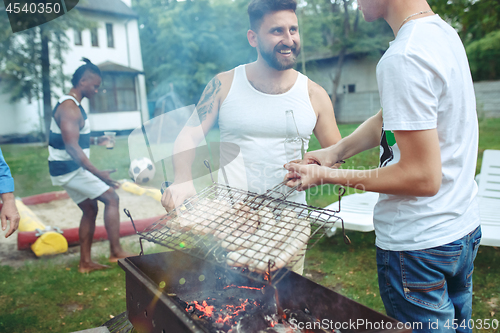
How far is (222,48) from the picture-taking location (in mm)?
4293

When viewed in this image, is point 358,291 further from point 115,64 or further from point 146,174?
point 115,64

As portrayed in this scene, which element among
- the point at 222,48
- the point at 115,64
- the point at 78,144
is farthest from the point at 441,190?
the point at 115,64

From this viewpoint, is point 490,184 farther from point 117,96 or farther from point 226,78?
point 117,96

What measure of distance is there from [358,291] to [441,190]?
2.54m

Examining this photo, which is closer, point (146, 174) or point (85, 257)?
point (85, 257)

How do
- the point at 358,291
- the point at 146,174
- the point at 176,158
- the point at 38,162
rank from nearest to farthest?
1. the point at 176,158
2. the point at 358,291
3. the point at 146,174
4. the point at 38,162

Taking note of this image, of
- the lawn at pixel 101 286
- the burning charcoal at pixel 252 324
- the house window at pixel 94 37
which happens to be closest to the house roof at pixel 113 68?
the house window at pixel 94 37

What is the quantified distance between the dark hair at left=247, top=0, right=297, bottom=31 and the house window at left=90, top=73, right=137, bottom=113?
4.69 m

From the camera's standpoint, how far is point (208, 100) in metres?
2.48

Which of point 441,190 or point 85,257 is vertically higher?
point 441,190

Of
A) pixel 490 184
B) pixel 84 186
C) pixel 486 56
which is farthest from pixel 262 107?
pixel 486 56

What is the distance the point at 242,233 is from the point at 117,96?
6.41m

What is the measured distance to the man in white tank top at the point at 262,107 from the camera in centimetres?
230

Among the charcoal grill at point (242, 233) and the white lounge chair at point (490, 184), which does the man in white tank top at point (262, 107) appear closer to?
the charcoal grill at point (242, 233)
